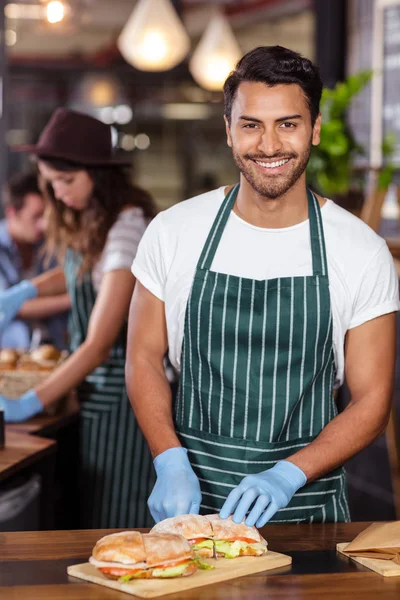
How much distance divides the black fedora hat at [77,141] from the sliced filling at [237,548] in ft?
6.22

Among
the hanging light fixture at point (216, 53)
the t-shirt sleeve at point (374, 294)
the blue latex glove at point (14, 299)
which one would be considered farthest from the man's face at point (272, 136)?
the hanging light fixture at point (216, 53)

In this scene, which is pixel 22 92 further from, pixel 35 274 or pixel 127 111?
pixel 35 274

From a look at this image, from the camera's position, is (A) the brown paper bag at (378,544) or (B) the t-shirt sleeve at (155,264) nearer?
(A) the brown paper bag at (378,544)

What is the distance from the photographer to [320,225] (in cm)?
243

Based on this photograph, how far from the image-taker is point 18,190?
548 cm

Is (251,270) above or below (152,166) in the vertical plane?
below

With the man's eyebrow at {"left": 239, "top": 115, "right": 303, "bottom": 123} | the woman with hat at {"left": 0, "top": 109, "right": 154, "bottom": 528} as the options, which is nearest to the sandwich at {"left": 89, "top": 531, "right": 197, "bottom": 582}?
the man's eyebrow at {"left": 239, "top": 115, "right": 303, "bottom": 123}

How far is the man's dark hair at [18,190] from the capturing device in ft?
17.9

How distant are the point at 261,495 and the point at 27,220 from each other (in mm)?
3731

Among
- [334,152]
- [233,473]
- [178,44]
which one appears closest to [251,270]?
[233,473]

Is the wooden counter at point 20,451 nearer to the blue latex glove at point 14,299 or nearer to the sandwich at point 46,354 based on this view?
the sandwich at point 46,354

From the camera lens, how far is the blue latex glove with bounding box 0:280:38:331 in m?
4.24

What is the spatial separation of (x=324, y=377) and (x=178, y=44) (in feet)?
12.7

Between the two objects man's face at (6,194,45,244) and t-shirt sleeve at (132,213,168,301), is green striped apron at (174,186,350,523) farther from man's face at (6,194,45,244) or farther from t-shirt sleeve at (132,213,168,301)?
man's face at (6,194,45,244)
